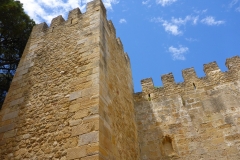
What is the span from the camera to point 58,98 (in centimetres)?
449

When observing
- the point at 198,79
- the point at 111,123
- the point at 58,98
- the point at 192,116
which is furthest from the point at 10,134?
the point at 198,79

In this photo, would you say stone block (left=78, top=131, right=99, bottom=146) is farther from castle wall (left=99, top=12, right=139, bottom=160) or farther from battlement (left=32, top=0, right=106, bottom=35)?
battlement (left=32, top=0, right=106, bottom=35)

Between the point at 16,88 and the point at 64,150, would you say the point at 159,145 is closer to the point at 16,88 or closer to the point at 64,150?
the point at 64,150

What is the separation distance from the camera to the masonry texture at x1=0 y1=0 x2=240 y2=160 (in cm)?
387

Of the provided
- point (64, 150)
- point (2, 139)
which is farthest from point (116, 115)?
point (2, 139)

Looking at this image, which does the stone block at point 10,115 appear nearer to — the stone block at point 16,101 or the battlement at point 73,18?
the stone block at point 16,101

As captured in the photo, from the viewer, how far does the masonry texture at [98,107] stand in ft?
12.7

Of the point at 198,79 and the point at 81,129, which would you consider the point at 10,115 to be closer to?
the point at 81,129

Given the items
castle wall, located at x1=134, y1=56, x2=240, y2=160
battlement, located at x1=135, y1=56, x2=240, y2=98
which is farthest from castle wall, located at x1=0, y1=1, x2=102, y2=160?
battlement, located at x1=135, y1=56, x2=240, y2=98

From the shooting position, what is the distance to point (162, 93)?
7.23 metres

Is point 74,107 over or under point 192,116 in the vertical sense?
under

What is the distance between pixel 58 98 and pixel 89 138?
138 centimetres

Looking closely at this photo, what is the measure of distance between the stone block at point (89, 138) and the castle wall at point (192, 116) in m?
3.04

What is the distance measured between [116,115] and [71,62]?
1.62 m
